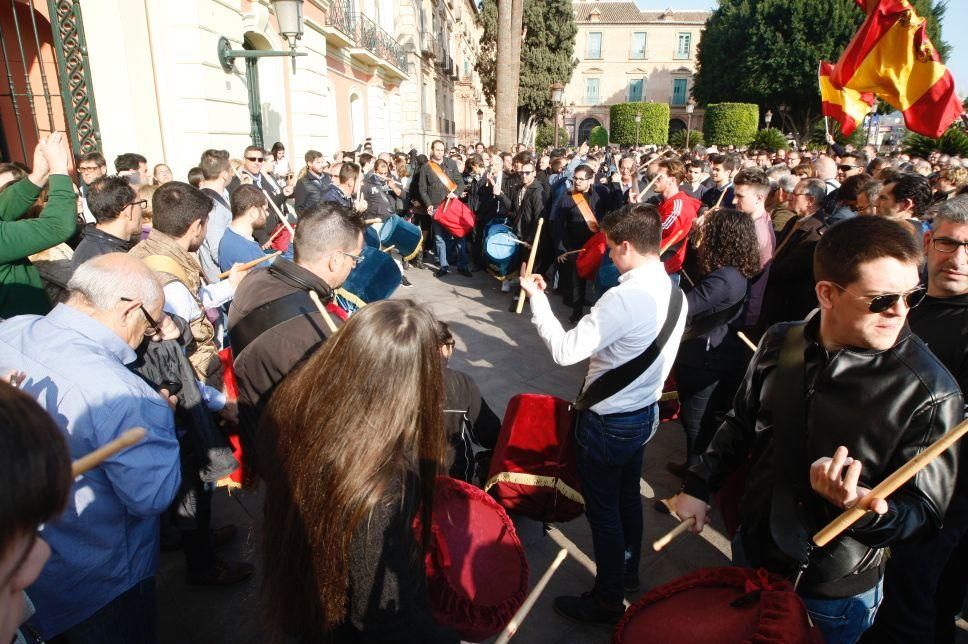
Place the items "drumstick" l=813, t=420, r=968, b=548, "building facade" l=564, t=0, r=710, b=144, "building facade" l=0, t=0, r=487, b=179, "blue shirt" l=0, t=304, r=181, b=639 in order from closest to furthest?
1. "drumstick" l=813, t=420, r=968, b=548
2. "blue shirt" l=0, t=304, r=181, b=639
3. "building facade" l=0, t=0, r=487, b=179
4. "building facade" l=564, t=0, r=710, b=144

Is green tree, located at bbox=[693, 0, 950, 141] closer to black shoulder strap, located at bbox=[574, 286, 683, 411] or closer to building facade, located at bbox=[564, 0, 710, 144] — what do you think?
building facade, located at bbox=[564, 0, 710, 144]

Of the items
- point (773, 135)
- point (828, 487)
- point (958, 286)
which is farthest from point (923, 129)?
point (773, 135)

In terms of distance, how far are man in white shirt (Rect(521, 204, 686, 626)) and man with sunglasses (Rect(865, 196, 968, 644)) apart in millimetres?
1021

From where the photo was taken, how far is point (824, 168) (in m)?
6.65

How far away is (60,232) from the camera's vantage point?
9.40ft

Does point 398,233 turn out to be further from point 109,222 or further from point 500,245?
point 109,222

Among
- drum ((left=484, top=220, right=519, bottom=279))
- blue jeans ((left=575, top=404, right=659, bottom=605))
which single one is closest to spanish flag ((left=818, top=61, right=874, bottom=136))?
drum ((left=484, top=220, right=519, bottom=279))

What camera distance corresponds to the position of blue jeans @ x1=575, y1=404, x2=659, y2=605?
258 cm

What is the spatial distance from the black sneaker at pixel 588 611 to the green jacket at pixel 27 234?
3178 millimetres

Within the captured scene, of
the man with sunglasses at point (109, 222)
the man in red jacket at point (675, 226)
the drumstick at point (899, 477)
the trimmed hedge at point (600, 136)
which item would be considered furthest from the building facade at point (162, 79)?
the trimmed hedge at point (600, 136)

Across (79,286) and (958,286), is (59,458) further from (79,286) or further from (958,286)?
(958,286)

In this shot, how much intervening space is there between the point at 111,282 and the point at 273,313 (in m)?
0.65

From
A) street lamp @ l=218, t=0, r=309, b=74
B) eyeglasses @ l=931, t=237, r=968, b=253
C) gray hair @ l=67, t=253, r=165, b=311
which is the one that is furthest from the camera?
street lamp @ l=218, t=0, r=309, b=74

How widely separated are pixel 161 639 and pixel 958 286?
12.9 ft
